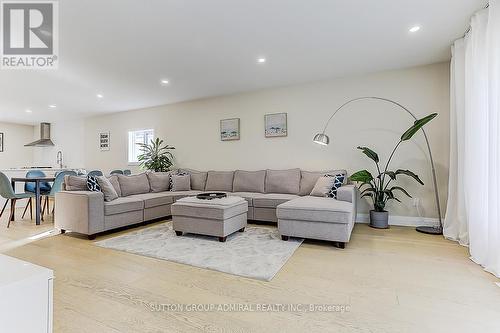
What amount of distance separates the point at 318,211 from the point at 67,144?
871cm

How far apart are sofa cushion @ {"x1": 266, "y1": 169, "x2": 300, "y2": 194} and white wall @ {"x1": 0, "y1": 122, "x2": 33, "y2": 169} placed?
31.0 feet

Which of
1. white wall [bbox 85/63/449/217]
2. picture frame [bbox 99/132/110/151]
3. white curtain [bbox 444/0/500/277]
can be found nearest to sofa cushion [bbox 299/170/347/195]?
white wall [bbox 85/63/449/217]

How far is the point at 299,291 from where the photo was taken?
193cm

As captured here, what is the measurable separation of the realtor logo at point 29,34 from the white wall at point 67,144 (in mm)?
4454

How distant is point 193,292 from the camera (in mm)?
1933

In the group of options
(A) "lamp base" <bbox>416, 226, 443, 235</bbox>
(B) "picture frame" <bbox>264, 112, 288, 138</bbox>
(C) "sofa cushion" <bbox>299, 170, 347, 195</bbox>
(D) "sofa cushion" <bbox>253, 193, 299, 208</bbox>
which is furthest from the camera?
(B) "picture frame" <bbox>264, 112, 288, 138</bbox>

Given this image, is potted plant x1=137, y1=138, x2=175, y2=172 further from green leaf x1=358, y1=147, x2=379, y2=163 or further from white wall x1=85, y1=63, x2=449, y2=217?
green leaf x1=358, y1=147, x2=379, y2=163

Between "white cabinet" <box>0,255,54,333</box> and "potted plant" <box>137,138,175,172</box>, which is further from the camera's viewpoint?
"potted plant" <box>137,138,175,172</box>

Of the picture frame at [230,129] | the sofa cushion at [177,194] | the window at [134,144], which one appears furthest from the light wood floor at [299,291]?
the window at [134,144]

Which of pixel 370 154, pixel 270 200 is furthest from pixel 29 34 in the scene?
pixel 370 154

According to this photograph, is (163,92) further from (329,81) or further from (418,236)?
(418,236)

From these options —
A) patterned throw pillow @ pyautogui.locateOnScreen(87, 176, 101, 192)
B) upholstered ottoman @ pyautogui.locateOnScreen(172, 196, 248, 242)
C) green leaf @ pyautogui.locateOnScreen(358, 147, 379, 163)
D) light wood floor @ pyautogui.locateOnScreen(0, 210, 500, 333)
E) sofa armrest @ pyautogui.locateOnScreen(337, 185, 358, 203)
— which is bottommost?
light wood floor @ pyautogui.locateOnScreen(0, 210, 500, 333)

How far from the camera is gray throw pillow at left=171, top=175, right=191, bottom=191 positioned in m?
5.11

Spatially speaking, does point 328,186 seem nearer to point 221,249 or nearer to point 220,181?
point 221,249
